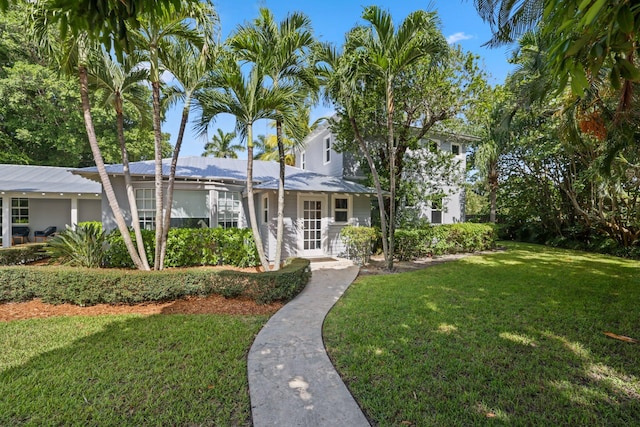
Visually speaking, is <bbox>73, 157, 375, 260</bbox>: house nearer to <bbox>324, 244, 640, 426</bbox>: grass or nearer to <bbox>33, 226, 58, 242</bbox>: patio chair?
<bbox>324, 244, 640, 426</bbox>: grass

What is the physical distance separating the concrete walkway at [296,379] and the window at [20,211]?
1923 cm

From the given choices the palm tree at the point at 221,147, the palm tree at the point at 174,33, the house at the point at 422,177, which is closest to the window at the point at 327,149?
the house at the point at 422,177

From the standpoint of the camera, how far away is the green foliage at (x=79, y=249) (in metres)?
8.07

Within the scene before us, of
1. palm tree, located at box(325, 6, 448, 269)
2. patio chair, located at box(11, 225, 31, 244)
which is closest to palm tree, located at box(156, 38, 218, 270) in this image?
palm tree, located at box(325, 6, 448, 269)

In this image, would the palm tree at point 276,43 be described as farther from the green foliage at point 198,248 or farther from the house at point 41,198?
the house at point 41,198

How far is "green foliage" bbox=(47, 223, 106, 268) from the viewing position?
318 inches

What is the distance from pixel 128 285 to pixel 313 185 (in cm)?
736

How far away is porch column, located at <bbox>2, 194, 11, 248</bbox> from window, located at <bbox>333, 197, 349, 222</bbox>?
15285mm

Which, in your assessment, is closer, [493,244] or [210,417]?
[210,417]

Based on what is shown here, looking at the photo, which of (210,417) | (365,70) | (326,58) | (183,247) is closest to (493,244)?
(365,70)

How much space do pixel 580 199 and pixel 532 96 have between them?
1134 centimetres

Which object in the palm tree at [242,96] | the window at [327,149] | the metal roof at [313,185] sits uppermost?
the window at [327,149]

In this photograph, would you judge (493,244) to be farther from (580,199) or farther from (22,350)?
(22,350)

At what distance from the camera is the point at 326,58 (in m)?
9.10
